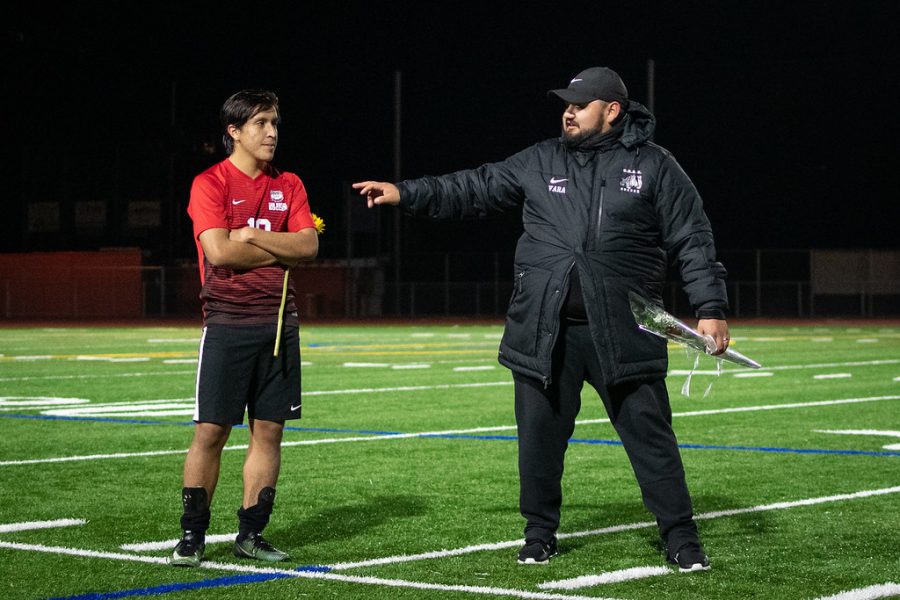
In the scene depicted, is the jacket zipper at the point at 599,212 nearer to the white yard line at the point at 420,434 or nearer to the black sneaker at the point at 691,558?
the black sneaker at the point at 691,558

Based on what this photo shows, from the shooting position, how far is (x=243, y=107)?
6.65 meters

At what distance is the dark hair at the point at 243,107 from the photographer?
21.8ft

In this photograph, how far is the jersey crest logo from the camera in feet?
21.1

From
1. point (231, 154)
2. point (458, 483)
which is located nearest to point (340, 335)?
point (458, 483)

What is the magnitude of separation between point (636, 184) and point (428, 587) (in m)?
1.79

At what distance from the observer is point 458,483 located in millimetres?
9102

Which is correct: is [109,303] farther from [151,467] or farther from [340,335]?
A: [151,467]

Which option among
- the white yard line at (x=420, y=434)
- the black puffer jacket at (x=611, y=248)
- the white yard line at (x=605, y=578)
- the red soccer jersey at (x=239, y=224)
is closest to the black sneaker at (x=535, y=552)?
the white yard line at (x=605, y=578)

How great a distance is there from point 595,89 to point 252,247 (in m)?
1.53

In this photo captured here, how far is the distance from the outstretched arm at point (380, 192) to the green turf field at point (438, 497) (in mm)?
1460

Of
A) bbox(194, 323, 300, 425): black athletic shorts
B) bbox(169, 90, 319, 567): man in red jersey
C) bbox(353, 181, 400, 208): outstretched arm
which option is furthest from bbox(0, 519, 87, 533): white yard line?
bbox(353, 181, 400, 208): outstretched arm

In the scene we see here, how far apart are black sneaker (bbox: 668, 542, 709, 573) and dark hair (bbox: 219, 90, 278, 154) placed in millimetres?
2459

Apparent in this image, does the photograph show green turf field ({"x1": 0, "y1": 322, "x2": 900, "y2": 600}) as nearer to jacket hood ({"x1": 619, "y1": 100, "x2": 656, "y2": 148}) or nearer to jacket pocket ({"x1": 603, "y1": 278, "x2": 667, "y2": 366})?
jacket pocket ({"x1": 603, "y1": 278, "x2": 667, "y2": 366})

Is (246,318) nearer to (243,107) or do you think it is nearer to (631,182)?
(243,107)
